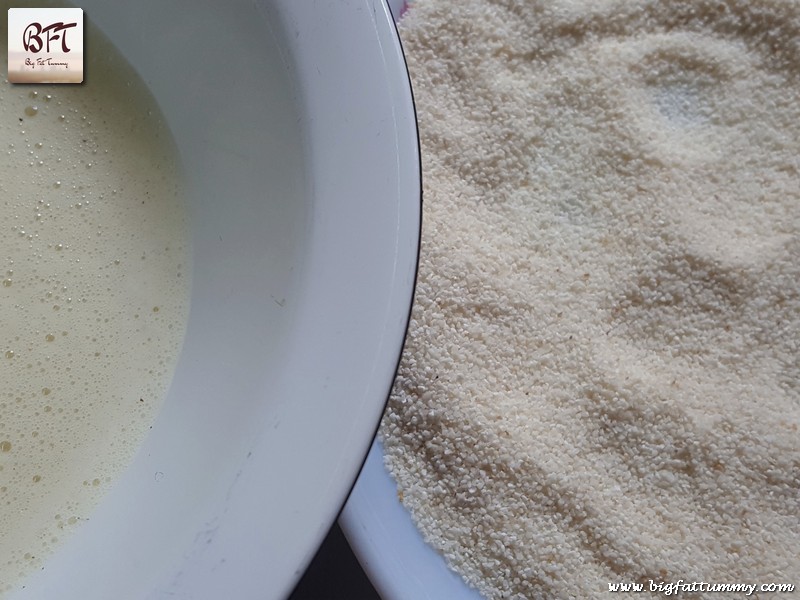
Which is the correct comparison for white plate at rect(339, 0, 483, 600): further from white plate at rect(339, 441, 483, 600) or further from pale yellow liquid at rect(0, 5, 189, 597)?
pale yellow liquid at rect(0, 5, 189, 597)

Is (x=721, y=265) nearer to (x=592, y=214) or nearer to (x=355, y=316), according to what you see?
(x=592, y=214)

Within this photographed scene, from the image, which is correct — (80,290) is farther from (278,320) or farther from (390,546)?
(390,546)

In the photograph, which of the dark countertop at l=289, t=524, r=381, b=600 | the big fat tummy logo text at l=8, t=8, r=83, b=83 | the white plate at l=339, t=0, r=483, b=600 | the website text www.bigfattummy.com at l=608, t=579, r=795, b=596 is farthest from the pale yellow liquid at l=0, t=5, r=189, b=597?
the website text www.bigfattummy.com at l=608, t=579, r=795, b=596

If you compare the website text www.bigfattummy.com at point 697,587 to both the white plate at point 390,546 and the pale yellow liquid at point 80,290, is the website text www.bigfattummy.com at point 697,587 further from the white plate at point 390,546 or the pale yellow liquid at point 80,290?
the pale yellow liquid at point 80,290

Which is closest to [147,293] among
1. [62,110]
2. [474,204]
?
[62,110]

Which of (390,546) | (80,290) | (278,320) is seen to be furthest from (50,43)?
(390,546)
